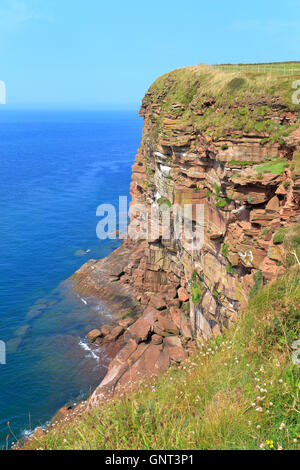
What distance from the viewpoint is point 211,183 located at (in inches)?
1011

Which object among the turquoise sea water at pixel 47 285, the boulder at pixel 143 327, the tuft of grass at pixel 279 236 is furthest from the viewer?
the boulder at pixel 143 327

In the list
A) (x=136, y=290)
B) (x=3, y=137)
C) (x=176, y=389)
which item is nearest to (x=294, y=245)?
(x=176, y=389)

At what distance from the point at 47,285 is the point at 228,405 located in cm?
4360

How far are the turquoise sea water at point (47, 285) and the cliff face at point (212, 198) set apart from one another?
4930 millimetres

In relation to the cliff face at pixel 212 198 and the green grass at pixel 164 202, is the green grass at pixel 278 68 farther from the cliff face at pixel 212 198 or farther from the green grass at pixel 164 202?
the green grass at pixel 164 202

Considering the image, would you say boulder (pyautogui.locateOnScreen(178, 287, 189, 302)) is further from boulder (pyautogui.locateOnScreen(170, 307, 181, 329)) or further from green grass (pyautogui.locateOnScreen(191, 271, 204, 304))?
green grass (pyautogui.locateOnScreen(191, 271, 204, 304))

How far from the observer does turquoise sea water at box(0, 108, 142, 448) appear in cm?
3067

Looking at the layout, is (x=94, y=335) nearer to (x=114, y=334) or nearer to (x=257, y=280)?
(x=114, y=334)

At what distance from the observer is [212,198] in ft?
83.0

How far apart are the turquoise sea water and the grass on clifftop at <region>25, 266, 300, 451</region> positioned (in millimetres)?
2753

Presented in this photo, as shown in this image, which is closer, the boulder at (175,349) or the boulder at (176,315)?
the boulder at (175,349)

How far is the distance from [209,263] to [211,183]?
5.62 metres

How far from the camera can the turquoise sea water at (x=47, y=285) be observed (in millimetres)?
30672

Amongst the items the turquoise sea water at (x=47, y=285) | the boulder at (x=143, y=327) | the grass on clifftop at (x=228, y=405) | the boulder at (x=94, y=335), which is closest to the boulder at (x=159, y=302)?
the boulder at (x=143, y=327)
